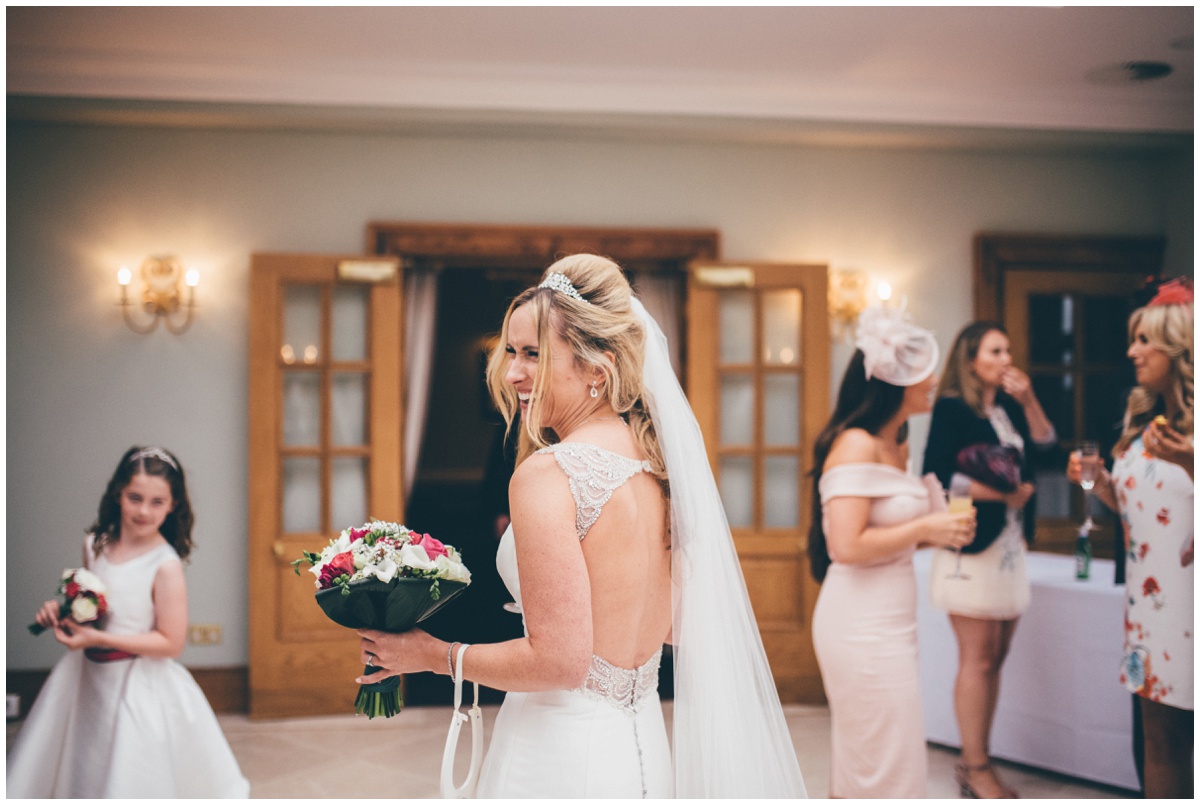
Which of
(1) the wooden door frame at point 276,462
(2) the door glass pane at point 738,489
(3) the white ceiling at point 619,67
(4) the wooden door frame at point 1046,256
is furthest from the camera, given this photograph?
(4) the wooden door frame at point 1046,256

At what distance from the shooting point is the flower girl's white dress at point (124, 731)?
253 cm

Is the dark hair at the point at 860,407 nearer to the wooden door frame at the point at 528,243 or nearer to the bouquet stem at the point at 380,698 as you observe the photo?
the bouquet stem at the point at 380,698

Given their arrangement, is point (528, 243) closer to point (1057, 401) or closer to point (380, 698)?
point (1057, 401)

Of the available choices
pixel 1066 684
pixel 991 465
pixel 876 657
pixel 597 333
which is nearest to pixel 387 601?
pixel 597 333

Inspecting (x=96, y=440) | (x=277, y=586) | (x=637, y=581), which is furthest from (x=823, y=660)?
(x=96, y=440)

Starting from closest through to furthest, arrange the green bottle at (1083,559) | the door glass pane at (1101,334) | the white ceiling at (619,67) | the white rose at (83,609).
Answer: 1. the white rose at (83,609)
2. the green bottle at (1083,559)
3. the white ceiling at (619,67)
4. the door glass pane at (1101,334)

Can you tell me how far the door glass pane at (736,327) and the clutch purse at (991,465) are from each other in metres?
1.70

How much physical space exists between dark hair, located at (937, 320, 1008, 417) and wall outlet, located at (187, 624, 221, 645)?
3.63 metres

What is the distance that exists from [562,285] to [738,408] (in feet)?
10.6

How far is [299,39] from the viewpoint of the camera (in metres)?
3.96

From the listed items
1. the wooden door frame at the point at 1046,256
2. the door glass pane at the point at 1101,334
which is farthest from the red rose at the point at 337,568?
the door glass pane at the point at 1101,334

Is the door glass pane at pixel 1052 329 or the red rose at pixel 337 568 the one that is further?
the door glass pane at pixel 1052 329

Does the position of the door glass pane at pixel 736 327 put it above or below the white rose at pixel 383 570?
above

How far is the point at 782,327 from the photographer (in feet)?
15.6
